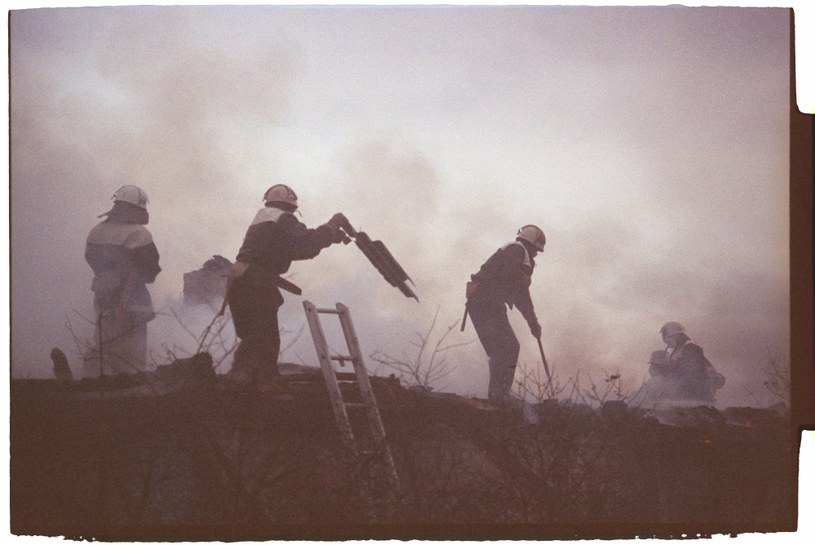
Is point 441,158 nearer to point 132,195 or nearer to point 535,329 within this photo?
point 535,329

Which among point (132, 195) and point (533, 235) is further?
point (533, 235)

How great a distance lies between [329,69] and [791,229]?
10.4ft

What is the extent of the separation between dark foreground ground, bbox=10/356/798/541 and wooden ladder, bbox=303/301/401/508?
6 centimetres

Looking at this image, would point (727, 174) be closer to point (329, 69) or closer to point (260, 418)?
point (329, 69)

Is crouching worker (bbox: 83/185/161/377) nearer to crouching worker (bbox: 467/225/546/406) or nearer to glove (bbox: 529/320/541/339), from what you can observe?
crouching worker (bbox: 467/225/546/406)

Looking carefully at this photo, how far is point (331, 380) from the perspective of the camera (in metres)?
8.96

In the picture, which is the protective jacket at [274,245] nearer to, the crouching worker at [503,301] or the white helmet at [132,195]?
the white helmet at [132,195]

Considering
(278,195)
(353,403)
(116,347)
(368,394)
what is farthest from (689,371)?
(116,347)

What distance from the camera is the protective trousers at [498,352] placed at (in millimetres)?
9102

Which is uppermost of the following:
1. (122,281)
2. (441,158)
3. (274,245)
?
(441,158)

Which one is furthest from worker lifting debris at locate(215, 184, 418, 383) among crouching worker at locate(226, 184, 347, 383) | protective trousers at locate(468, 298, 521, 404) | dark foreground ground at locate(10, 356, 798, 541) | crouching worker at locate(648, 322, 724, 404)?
crouching worker at locate(648, 322, 724, 404)

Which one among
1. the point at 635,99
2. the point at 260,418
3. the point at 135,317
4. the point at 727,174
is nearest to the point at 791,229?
the point at 727,174

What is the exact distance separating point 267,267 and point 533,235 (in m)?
1.73

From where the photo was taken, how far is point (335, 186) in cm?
910
